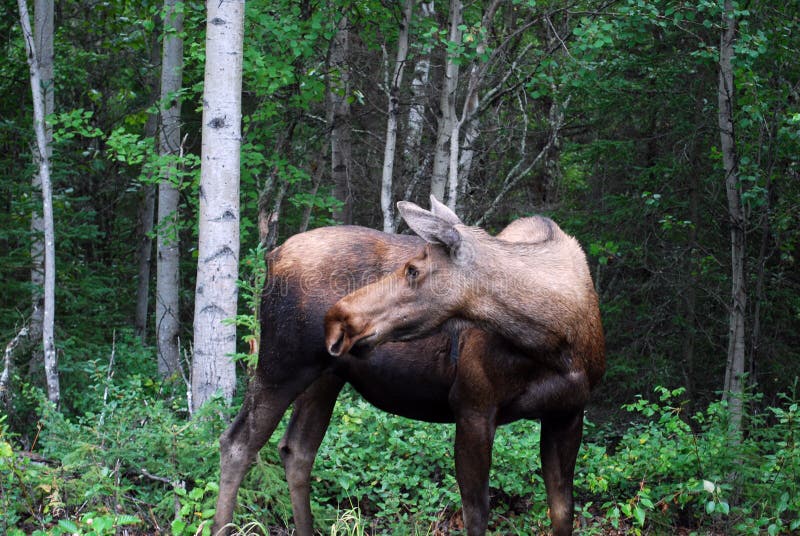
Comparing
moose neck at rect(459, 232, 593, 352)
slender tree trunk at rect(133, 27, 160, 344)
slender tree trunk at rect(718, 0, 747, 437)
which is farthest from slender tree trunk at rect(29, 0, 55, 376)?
slender tree trunk at rect(718, 0, 747, 437)

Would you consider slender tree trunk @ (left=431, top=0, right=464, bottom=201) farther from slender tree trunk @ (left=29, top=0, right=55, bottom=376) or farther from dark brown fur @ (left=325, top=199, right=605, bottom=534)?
dark brown fur @ (left=325, top=199, right=605, bottom=534)

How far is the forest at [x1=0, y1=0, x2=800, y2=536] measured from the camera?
18.9ft

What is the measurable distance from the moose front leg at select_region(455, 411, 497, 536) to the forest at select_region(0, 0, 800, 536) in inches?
27.6

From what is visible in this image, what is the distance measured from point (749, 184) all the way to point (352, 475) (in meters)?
4.85

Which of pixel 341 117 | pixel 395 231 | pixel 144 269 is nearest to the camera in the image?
pixel 395 231

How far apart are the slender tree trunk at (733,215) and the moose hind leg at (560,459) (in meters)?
3.32

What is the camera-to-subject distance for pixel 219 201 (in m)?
6.88

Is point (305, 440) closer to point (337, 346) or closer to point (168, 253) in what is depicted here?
point (337, 346)

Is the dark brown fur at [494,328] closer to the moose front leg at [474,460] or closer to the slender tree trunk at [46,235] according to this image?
the moose front leg at [474,460]

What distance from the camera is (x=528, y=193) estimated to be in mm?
15367

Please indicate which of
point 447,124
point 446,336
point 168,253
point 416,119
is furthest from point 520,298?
point 416,119

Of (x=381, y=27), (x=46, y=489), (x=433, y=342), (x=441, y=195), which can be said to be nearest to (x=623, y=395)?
(x=441, y=195)

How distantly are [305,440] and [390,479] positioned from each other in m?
0.86

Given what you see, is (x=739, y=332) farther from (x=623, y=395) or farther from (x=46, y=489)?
(x=46, y=489)
